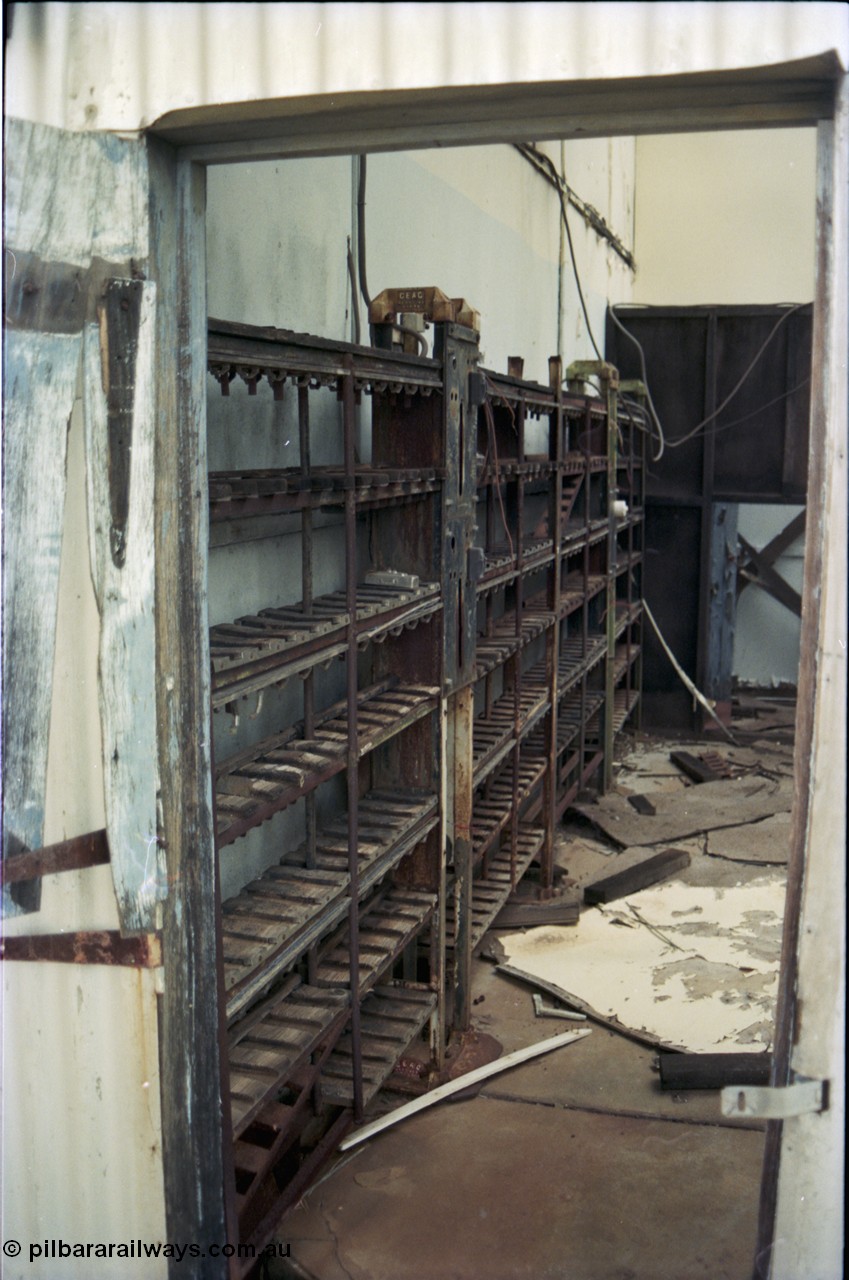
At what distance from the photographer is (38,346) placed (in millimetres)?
2254

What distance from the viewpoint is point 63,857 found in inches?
94.7

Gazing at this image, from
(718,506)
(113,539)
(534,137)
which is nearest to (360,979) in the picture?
(113,539)

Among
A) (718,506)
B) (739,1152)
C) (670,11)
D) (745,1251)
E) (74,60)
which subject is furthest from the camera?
(718,506)

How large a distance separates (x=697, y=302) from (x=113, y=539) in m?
12.8

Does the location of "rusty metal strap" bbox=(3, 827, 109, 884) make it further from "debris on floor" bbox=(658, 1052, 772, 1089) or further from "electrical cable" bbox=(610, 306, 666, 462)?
"electrical cable" bbox=(610, 306, 666, 462)

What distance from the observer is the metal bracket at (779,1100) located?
2.05 m

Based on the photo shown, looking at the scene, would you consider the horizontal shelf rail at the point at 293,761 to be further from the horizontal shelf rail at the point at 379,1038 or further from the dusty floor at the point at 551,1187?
the dusty floor at the point at 551,1187

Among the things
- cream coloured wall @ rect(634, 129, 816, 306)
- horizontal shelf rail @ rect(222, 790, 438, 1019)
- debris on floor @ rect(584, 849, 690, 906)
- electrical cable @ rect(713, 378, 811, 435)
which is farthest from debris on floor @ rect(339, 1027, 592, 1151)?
cream coloured wall @ rect(634, 129, 816, 306)

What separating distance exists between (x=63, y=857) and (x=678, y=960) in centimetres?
453

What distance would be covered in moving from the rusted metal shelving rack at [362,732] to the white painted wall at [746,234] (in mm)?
6980

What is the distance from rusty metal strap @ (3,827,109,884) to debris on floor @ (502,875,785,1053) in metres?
3.65

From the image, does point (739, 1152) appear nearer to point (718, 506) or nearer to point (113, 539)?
point (113, 539)

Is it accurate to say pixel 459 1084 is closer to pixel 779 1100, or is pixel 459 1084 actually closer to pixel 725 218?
pixel 779 1100

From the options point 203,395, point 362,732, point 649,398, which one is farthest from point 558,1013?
point 649,398
